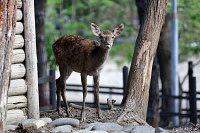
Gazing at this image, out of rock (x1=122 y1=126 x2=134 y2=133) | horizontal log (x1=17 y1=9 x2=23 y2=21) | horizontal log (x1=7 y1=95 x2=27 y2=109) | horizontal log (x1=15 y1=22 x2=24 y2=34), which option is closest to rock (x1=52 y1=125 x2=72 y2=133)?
rock (x1=122 y1=126 x2=134 y2=133)

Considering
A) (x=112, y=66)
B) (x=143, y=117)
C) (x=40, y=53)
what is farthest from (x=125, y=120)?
(x=112, y=66)

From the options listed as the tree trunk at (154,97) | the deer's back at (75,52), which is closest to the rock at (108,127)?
the deer's back at (75,52)

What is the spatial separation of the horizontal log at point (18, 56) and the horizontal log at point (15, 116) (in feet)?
3.19

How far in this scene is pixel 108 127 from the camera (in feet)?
29.4

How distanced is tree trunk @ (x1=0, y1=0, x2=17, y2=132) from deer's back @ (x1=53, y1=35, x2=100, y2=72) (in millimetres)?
2876

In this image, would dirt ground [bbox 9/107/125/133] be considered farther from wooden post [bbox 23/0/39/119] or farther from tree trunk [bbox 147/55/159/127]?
tree trunk [bbox 147/55/159/127]

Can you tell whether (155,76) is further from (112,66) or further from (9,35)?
(112,66)

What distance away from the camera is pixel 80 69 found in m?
10.4

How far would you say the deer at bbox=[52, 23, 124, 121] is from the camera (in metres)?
10.1

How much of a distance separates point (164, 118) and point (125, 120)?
23.2 feet

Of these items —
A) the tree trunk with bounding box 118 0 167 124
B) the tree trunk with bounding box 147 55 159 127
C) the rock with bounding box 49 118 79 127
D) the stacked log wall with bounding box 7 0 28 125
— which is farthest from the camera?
the tree trunk with bounding box 147 55 159 127

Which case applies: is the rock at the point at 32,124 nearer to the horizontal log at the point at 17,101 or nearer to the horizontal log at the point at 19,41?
the horizontal log at the point at 17,101

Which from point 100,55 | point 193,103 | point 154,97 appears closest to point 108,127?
point 100,55

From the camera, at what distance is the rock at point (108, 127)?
8.87 m
